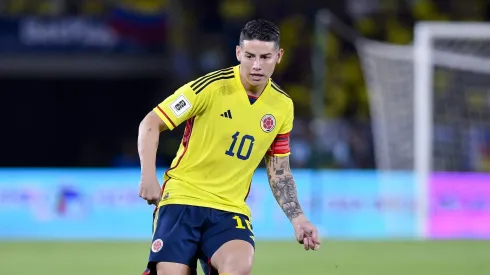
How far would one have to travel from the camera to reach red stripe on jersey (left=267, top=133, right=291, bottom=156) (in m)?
6.49

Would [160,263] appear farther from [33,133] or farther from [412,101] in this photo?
[33,133]

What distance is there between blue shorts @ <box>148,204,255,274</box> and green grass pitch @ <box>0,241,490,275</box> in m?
4.63

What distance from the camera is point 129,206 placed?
16.2 m

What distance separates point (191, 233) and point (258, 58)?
3.41ft

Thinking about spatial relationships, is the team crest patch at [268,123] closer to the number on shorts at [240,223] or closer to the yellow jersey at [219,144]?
the yellow jersey at [219,144]

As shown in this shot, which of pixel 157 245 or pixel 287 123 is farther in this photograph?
pixel 287 123

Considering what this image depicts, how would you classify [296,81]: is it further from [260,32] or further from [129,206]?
[260,32]

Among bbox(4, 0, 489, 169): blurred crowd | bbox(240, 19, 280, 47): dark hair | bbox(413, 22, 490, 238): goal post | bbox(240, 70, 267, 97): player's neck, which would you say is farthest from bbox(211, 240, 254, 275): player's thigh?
bbox(4, 0, 489, 169): blurred crowd

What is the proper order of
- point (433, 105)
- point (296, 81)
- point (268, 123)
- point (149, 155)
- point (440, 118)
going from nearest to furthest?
point (149, 155)
point (268, 123)
point (440, 118)
point (433, 105)
point (296, 81)

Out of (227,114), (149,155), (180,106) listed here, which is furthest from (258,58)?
(149,155)

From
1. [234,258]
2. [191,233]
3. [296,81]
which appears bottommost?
[234,258]

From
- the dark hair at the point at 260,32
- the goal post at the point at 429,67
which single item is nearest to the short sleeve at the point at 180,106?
the dark hair at the point at 260,32

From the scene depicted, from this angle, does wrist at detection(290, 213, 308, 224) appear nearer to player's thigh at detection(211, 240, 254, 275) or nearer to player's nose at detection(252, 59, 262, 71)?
player's thigh at detection(211, 240, 254, 275)

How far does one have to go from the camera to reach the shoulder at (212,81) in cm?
615
